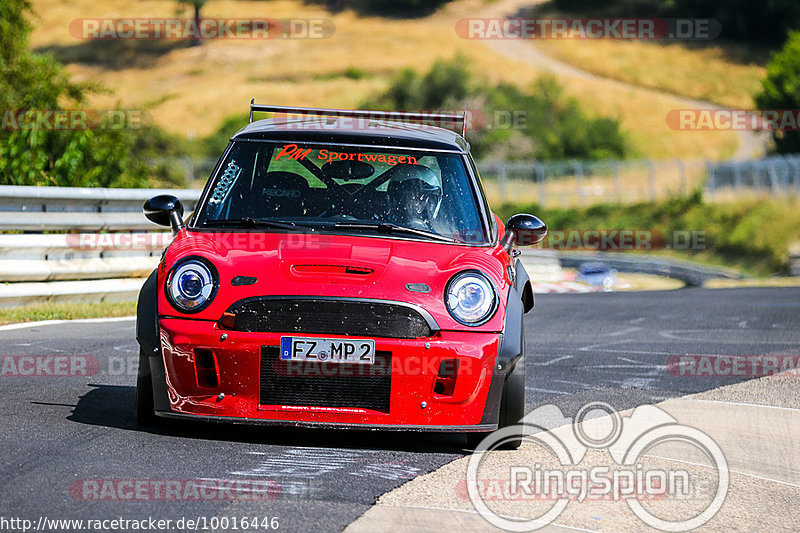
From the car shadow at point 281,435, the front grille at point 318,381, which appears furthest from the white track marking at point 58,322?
the front grille at point 318,381

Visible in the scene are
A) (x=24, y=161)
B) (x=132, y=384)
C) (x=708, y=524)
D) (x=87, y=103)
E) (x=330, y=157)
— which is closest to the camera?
(x=708, y=524)

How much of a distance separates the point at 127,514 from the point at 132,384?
3.05 meters

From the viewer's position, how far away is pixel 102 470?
4.79 m

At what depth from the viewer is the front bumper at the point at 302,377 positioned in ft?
17.2

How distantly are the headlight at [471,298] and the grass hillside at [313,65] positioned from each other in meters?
65.5

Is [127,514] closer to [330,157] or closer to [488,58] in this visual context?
[330,157]

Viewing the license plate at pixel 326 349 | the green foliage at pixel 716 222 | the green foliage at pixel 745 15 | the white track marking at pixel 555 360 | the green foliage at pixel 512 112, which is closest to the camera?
the license plate at pixel 326 349

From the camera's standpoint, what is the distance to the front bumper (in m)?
5.24

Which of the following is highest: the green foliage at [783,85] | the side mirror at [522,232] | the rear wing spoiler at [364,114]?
the green foliage at [783,85]

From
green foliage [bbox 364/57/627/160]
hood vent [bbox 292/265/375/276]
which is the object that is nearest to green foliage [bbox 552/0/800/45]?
green foliage [bbox 364/57/627/160]

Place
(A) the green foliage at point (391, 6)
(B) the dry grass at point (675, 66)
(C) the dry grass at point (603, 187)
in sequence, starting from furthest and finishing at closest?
(A) the green foliage at point (391, 6) → (B) the dry grass at point (675, 66) → (C) the dry grass at point (603, 187)

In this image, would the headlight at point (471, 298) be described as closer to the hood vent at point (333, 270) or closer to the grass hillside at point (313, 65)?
the hood vent at point (333, 270)

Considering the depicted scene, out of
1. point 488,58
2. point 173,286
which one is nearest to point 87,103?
point 173,286

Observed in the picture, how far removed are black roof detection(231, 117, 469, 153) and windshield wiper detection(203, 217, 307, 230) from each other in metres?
0.65
